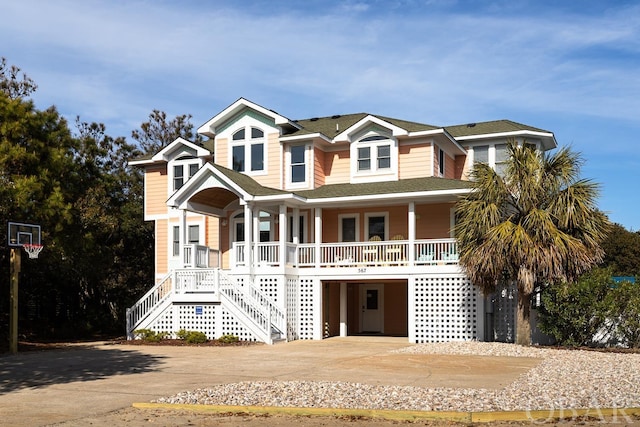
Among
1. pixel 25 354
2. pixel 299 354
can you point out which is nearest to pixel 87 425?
pixel 299 354

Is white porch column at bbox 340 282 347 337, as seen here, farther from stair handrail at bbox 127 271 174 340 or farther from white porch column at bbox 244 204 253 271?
stair handrail at bbox 127 271 174 340

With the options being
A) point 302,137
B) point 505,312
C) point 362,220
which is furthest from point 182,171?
point 505,312

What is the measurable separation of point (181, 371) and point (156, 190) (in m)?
17.5

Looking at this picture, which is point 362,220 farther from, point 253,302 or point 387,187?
point 253,302

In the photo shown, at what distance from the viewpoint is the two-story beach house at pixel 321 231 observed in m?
25.5

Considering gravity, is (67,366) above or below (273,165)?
below

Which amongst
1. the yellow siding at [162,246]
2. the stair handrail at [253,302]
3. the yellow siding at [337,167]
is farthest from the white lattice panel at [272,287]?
the yellow siding at [162,246]

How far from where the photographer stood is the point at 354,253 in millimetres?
27859

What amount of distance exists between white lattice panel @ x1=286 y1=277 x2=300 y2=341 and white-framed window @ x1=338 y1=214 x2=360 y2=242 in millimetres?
3293

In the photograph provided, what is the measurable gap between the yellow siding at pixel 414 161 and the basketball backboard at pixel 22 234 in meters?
13.6

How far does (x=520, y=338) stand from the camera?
73.5 ft

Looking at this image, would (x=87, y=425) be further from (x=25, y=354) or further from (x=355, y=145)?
(x=355, y=145)

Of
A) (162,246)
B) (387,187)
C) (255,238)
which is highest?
(387,187)

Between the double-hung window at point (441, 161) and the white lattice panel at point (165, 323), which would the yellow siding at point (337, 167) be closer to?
the double-hung window at point (441, 161)
